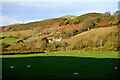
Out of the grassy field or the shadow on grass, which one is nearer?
the shadow on grass

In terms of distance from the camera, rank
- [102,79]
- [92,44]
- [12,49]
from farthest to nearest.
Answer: [92,44] → [12,49] → [102,79]

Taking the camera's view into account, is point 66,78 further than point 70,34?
No

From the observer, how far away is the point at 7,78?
8.89 metres

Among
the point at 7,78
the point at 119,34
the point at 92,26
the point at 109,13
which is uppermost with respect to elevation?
the point at 109,13

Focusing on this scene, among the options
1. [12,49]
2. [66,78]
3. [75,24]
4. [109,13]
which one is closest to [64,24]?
[75,24]

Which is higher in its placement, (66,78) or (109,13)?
(109,13)

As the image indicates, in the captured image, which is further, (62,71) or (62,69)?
(62,69)

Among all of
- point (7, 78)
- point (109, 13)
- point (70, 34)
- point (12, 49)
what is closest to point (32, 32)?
point (70, 34)

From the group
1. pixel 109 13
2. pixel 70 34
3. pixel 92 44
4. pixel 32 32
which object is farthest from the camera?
pixel 32 32

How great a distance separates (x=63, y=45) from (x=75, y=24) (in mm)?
35568

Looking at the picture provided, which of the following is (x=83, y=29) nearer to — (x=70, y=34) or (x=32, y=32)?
(x=70, y=34)

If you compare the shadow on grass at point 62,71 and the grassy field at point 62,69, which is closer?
the shadow on grass at point 62,71

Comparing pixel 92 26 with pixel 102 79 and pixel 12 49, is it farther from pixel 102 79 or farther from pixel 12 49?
pixel 102 79

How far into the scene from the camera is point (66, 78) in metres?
8.82
